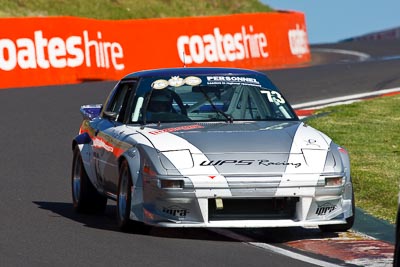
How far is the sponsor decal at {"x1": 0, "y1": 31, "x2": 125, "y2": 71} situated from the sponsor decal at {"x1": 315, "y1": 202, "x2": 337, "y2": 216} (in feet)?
67.7

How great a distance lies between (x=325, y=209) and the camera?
9.93 metres

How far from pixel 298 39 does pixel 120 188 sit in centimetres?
3413

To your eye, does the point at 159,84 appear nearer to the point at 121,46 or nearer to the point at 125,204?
the point at 125,204

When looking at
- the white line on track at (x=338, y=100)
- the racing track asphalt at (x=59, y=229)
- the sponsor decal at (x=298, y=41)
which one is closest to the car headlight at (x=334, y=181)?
the racing track asphalt at (x=59, y=229)

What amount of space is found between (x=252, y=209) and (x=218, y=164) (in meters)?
0.42

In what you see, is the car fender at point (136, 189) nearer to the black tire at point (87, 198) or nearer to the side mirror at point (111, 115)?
the side mirror at point (111, 115)

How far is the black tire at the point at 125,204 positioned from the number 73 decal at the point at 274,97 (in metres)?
1.64

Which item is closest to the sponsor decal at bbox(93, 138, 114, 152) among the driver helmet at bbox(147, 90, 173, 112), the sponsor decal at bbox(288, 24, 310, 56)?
the driver helmet at bbox(147, 90, 173, 112)

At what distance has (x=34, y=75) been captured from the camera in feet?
100.0

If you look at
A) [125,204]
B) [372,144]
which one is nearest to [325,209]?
[125,204]

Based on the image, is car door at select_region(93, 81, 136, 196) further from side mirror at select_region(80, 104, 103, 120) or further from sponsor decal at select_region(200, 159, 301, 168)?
sponsor decal at select_region(200, 159, 301, 168)

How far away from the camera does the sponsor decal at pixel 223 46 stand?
117 ft

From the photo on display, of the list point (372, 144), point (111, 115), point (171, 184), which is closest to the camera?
point (171, 184)

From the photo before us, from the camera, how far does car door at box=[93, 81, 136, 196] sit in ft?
35.7
